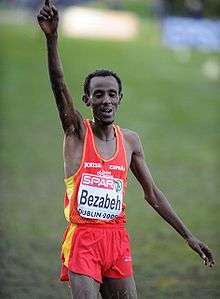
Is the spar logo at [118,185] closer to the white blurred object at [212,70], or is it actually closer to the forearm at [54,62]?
the forearm at [54,62]

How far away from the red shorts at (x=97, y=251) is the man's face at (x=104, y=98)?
554 mm

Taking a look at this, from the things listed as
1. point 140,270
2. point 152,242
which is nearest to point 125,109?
point 152,242

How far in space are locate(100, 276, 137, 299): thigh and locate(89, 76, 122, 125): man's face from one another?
809mm

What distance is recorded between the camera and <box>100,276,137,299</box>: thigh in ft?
17.1

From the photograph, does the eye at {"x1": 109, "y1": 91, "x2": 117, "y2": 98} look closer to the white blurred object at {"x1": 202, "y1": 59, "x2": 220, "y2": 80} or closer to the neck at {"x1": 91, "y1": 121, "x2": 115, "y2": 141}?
the neck at {"x1": 91, "y1": 121, "x2": 115, "y2": 141}

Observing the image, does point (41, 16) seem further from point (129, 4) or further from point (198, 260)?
point (129, 4)

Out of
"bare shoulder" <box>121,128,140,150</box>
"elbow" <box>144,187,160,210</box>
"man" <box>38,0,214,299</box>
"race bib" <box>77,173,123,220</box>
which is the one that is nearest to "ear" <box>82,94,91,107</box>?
"man" <box>38,0,214,299</box>

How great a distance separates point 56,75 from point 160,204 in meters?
0.93

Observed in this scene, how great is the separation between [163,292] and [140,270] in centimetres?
78

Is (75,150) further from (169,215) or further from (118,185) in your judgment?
(169,215)

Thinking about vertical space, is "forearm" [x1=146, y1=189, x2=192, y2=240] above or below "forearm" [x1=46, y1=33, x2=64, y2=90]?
below

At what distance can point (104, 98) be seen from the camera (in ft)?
16.9

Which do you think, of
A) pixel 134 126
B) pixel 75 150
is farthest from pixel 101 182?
pixel 134 126

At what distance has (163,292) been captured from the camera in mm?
8117
